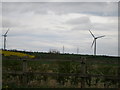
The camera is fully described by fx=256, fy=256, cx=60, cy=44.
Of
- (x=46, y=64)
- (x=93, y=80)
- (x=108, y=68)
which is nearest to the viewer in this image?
(x=93, y=80)

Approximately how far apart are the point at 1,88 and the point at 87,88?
3.07m

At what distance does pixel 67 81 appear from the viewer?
11.0 meters

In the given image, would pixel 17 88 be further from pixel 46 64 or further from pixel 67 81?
pixel 46 64

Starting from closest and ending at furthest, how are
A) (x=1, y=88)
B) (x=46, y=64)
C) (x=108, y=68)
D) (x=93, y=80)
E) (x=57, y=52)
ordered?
(x=1, y=88) < (x=93, y=80) < (x=108, y=68) < (x=46, y=64) < (x=57, y=52)

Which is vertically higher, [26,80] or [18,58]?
[18,58]

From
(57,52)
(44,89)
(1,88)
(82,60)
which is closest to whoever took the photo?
(1,88)

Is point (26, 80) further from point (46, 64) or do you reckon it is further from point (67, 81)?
point (46, 64)

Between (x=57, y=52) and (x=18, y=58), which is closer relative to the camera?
(x=18, y=58)

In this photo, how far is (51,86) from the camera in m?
9.49

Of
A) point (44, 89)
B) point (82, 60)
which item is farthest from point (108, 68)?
point (44, 89)

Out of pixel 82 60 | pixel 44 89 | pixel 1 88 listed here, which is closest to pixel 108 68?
pixel 82 60

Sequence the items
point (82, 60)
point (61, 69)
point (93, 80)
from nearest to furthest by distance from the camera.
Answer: point (82, 60)
point (93, 80)
point (61, 69)

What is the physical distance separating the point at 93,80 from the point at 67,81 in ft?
3.66

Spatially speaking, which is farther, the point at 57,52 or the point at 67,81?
the point at 57,52
